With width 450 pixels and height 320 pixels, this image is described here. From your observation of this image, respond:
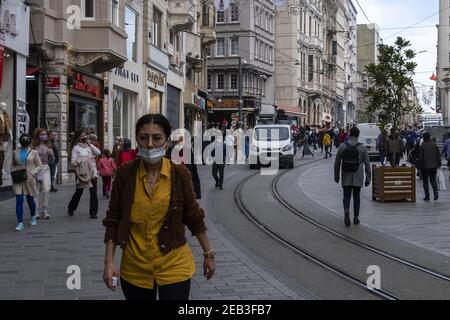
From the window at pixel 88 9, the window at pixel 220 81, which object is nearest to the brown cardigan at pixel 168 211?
the window at pixel 88 9

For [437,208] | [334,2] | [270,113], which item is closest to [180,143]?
[437,208]

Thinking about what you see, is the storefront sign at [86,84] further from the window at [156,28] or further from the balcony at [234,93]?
the balcony at [234,93]

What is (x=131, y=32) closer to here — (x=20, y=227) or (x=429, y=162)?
(x=429, y=162)

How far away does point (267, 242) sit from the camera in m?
11.1

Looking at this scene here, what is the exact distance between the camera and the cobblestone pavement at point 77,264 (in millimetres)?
7188

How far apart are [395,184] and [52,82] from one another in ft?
35.8

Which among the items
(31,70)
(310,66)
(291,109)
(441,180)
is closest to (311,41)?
(310,66)

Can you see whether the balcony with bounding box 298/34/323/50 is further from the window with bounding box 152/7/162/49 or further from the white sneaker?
the white sneaker

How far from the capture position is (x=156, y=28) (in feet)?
112

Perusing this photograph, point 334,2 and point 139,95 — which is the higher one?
point 334,2

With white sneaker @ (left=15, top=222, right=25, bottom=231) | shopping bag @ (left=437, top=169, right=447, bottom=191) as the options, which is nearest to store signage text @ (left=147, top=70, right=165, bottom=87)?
shopping bag @ (left=437, top=169, right=447, bottom=191)

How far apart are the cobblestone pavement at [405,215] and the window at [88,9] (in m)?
9.10

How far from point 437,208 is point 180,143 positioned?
6104mm
